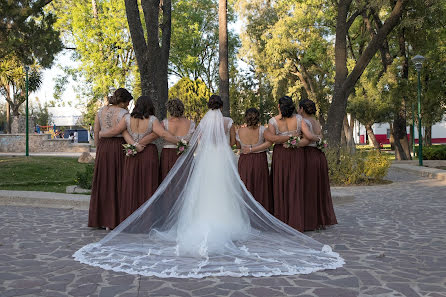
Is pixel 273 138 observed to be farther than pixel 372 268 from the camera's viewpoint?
Yes

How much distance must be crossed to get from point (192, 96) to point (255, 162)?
85.9ft

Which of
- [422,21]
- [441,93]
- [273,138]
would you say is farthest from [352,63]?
[273,138]

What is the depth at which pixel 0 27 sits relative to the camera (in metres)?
14.4

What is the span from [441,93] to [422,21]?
11129 mm

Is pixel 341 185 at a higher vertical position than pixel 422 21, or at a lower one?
lower

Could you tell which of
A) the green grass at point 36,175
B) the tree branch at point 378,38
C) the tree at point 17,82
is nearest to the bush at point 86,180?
the green grass at point 36,175

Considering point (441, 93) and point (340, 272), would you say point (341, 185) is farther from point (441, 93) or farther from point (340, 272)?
point (441, 93)

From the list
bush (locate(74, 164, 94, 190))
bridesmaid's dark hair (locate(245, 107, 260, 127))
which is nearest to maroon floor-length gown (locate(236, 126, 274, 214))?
bridesmaid's dark hair (locate(245, 107, 260, 127))

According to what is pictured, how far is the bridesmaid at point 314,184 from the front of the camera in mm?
7711

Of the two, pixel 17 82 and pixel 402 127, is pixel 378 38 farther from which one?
pixel 17 82

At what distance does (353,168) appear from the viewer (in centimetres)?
1584

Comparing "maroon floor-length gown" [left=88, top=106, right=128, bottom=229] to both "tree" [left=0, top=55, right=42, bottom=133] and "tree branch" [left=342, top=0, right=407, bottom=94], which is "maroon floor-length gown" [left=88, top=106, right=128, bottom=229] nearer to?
"tree branch" [left=342, top=0, right=407, bottom=94]

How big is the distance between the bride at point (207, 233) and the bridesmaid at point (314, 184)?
47.9 inches

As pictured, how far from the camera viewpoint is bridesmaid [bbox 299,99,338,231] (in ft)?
25.3
